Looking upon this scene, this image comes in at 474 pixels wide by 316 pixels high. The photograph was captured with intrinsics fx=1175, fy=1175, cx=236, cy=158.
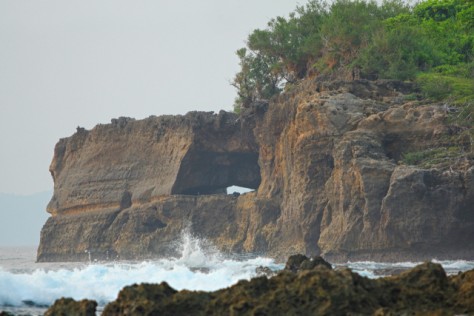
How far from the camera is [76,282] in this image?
92.9 ft

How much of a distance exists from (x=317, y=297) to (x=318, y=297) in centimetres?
2

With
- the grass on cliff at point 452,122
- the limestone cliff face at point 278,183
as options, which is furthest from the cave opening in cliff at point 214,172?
the grass on cliff at point 452,122

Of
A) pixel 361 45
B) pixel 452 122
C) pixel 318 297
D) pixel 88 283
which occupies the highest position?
pixel 361 45

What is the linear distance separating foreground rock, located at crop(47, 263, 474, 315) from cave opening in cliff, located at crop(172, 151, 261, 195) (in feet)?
137

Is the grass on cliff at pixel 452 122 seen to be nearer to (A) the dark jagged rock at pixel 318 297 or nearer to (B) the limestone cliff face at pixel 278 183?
(B) the limestone cliff face at pixel 278 183

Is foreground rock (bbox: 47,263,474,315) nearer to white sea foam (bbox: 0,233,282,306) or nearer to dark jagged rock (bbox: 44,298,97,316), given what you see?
dark jagged rock (bbox: 44,298,97,316)

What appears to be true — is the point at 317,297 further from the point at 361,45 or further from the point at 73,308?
the point at 361,45

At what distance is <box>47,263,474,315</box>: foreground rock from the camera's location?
17.6 meters

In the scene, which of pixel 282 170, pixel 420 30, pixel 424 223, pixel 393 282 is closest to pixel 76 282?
pixel 393 282

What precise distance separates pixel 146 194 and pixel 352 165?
2095 centimetres

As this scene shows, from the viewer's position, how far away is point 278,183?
179ft

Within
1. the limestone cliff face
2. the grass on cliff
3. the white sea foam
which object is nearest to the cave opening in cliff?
the limestone cliff face

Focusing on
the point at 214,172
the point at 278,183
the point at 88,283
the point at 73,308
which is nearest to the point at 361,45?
the point at 278,183

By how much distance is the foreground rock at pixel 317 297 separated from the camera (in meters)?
17.6
